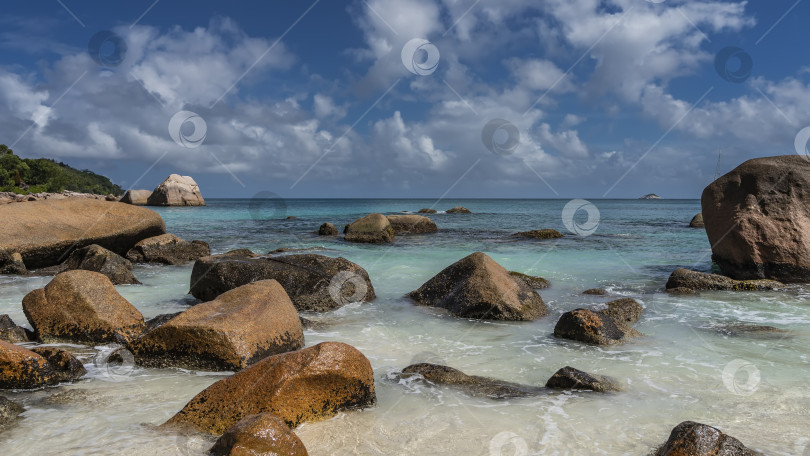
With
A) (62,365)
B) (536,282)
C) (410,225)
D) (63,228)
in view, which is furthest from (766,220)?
(63,228)

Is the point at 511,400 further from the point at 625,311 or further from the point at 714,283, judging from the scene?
the point at 714,283

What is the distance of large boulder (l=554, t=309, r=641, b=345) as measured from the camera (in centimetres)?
609

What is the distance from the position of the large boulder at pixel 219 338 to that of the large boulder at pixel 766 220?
981 cm

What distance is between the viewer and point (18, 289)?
932 centimetres

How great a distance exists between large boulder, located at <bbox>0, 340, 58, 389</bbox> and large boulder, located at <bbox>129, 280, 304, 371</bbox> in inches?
32.6

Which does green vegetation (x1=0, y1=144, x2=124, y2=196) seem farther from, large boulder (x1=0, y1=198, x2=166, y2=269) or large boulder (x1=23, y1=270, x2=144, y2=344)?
large boulder (x1=23, y1=270, x2=144, y2=344)

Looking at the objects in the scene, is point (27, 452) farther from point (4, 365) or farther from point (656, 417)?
point (656, 417)

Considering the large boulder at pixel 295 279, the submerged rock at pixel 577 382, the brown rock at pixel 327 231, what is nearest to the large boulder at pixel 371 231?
the brown rock at pixel 327 231

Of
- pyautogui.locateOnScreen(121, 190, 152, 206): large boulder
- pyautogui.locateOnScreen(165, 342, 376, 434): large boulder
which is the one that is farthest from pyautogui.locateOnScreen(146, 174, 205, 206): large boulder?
pyautogui.locateOnScreen(165, 342, 376, 434): large boulder

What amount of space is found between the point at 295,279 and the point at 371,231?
11774 millimetres

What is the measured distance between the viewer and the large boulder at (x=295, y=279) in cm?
806

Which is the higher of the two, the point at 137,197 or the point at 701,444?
the point at 137,197

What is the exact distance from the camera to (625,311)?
7363mm

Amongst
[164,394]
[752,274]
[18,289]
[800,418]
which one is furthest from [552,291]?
[18,289]
